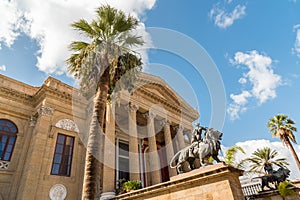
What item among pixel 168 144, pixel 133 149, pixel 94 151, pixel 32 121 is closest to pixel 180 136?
pixel 168 144

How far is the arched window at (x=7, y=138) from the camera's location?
13.2 meters

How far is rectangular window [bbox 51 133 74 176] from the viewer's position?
13570mm

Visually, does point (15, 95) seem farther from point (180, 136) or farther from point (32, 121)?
point (180, 136)

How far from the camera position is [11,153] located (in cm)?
1339

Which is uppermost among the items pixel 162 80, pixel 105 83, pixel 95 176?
pixel 162 80

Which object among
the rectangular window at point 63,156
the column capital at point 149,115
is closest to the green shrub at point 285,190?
the column capital at point 149,115

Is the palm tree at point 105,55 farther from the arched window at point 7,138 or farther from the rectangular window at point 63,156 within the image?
the arched window at point 7,138

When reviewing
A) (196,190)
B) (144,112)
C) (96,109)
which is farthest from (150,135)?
(196,190)

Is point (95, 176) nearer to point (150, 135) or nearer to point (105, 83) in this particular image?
point (105, 83)

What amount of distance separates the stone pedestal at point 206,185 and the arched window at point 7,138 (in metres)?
10.8

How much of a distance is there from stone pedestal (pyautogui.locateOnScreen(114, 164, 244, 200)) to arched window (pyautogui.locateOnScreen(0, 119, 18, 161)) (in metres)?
10.8

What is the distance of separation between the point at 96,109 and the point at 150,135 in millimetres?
8870

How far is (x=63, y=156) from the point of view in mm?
14180

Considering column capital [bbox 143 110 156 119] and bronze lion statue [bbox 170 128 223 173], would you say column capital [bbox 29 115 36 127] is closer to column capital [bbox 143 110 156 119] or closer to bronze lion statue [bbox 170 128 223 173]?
column capital [bbox 143 110 156 119]
